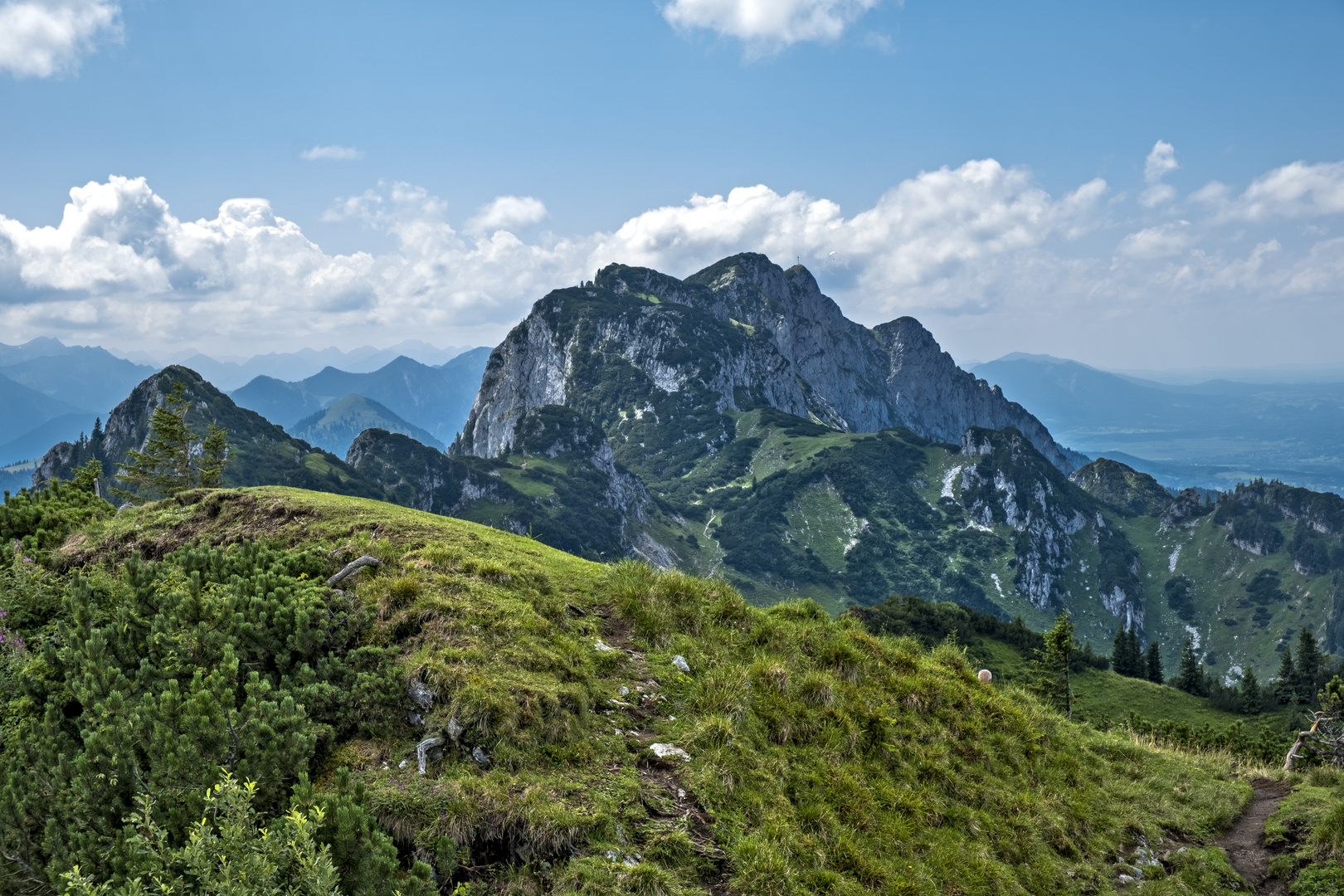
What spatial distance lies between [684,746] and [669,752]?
12.9 inches

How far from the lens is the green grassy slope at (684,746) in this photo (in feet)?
26.6

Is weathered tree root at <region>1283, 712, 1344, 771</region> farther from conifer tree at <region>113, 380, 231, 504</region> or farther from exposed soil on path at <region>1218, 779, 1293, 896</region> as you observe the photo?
conifer tree at <region>113, 380, 231, 504</region>

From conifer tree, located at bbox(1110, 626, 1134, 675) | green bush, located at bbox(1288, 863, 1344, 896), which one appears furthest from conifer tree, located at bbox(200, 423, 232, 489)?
conifer tree, located at bbox(1110, 626, 1134, 675)

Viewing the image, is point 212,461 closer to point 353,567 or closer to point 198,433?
point 353,567

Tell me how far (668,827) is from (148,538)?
47.8 ft

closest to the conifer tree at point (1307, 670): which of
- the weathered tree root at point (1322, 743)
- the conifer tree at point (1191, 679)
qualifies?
the conifer tree at point (1191, 679)

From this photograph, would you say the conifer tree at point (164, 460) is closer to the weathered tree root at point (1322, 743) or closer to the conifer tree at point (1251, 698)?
the weathered tree root at point (1322, 743)

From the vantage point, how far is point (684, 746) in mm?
10305

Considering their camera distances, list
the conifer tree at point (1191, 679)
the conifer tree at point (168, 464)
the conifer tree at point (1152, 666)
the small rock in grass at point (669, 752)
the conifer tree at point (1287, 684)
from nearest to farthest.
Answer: the small rock in grass at point (669, 752) → the conifer tree at point (168, 464) → the conifer tree at point (1191, 679) → the conifer tree at point (1287, 684) → the conifer tree at point (1152, 666)

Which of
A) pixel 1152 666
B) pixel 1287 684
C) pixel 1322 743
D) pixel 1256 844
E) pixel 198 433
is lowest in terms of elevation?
pixel 1287 684

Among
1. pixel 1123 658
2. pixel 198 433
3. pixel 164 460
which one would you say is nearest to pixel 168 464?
pixel 164 460

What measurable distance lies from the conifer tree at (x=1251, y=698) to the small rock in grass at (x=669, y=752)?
113903mm

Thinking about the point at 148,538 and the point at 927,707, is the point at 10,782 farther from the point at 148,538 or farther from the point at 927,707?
the point at 927,707

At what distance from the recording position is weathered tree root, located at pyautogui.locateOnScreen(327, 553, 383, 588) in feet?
39.2
